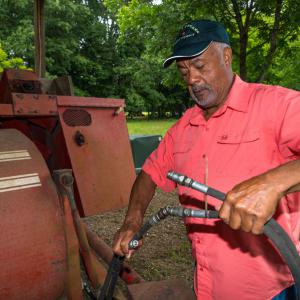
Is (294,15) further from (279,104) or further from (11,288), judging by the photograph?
(11,288)

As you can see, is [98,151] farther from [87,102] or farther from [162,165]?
[162,165]

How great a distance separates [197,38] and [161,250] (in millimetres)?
3190

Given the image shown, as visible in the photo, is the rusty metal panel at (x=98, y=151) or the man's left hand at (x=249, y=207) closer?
the man's left hand at (x=249, y=207)

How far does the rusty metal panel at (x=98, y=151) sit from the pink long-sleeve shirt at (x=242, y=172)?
60cm

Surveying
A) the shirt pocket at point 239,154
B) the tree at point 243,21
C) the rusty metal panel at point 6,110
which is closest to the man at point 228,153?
the shirt pocket at point 239,154

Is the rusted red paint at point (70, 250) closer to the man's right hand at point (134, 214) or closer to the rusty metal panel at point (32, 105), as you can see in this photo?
the man's right hand at point (134, 214)

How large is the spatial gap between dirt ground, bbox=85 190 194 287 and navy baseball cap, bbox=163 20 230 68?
2497 mm

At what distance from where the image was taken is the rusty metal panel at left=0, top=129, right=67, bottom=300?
1561 millimetres

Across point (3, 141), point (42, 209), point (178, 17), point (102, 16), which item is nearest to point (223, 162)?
point (42, 209)

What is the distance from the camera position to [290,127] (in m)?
1.59

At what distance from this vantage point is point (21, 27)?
916 inches

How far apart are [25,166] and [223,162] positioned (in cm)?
93

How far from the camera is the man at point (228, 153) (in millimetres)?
1699

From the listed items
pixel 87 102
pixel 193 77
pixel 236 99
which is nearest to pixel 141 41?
pixel 87 102
